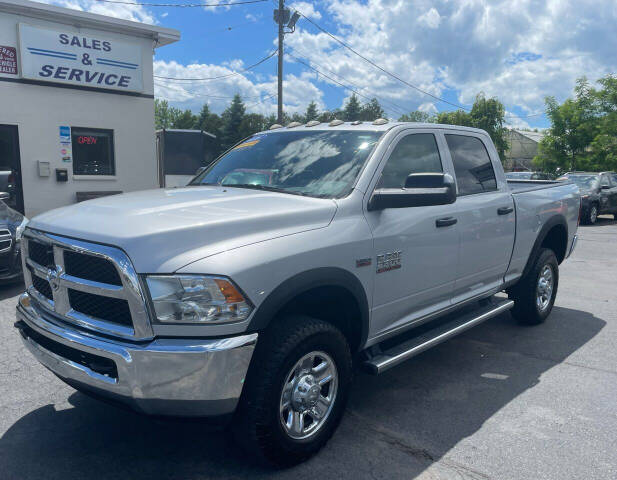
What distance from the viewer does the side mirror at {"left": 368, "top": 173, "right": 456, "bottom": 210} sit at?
10.9 ft

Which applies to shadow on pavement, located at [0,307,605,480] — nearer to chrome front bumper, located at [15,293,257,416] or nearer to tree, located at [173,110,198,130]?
chrome front bumper, located at [15,293,257,416]

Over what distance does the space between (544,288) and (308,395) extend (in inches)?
151

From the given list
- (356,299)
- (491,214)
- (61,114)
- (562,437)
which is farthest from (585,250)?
(61,114)

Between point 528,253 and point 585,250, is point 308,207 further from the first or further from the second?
point 585,250

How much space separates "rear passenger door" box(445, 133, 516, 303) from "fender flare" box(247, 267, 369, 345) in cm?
125

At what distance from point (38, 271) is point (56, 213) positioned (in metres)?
0.37

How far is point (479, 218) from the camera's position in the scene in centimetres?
441

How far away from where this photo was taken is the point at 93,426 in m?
3.42

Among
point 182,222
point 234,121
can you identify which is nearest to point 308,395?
point 182,222

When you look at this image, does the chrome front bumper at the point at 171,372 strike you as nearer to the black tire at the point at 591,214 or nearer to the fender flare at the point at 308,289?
the fender flare at the point at 308,289

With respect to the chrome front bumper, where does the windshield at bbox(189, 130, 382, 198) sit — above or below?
above

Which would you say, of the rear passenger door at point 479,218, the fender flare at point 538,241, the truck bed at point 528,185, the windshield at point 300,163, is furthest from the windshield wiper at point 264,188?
the fender flare at point 538,241

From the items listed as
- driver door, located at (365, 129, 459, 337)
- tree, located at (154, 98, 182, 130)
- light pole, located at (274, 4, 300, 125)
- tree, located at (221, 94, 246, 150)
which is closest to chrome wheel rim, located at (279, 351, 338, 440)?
driver door, located at (365, 129, 459, 337)

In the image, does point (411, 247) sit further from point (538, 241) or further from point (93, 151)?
point (93, 151)
